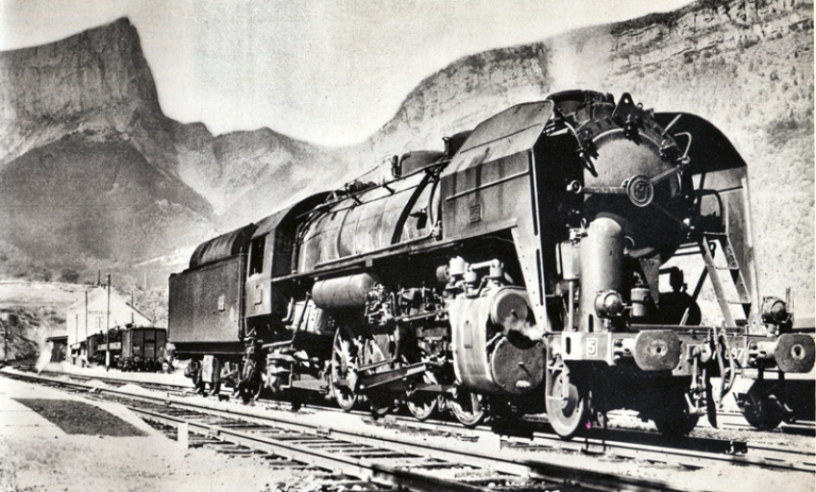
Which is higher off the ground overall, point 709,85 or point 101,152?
point 709,85

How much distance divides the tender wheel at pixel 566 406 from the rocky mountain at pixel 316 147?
4.07m

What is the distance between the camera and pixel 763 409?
27.8 ft

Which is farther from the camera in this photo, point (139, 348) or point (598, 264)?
point (139, 348)

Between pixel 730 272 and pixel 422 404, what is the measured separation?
185 inches

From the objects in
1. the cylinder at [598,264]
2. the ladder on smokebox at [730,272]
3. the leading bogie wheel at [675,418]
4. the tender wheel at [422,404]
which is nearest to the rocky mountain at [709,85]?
the ladder on smokebox at [730,272]

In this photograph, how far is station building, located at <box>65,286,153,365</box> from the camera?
152 ft

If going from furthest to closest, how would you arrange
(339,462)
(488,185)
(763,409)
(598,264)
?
1. (763,409)
2. (488,185)
3. (339,462)
4. (598,264)

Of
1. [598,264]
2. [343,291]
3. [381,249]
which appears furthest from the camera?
[343,291]

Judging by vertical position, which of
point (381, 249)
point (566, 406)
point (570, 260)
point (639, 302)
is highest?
point (381, 249)

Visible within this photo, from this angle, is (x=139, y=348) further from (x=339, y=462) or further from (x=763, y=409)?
(x=763, y=409)

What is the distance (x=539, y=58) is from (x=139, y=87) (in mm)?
32868

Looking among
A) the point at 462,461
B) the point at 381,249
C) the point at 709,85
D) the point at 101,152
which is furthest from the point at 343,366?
the point at 709,85

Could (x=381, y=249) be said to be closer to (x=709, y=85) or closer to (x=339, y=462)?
(x=339, y=462)

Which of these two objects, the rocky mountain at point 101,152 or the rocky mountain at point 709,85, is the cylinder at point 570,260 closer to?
the rocky mountain at point 101,152
